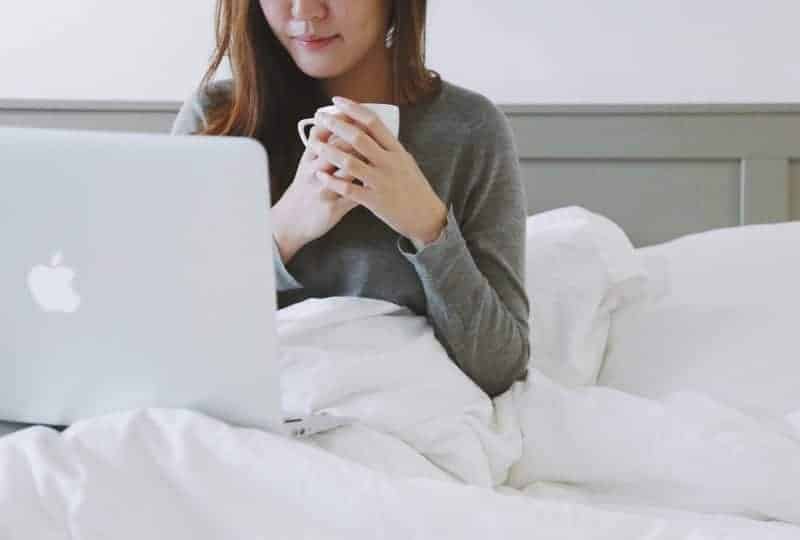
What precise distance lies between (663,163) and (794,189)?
20 cm

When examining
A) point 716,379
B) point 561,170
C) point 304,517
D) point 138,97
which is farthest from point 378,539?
point 138,97

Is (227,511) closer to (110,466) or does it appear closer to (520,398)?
(110,466)

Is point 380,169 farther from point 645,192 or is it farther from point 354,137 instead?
point 645,192

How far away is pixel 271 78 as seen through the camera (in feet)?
4.66

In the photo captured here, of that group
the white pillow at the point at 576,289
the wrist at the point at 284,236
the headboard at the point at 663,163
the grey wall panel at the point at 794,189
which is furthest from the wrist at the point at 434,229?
the grey wall panel at the point at 794,189

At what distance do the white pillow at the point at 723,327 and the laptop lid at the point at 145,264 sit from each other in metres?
0.67

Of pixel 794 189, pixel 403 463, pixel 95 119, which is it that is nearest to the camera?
pixel 403 463

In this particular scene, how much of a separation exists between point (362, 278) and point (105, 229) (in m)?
0.45

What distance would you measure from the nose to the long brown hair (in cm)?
8

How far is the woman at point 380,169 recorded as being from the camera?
47.0 inches

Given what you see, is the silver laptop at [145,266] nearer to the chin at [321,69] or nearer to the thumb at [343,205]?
the thumb at [343,205]

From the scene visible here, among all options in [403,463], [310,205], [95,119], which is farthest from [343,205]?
[95,119]

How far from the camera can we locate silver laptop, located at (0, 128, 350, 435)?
893 mm

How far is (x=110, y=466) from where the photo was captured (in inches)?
36.7
